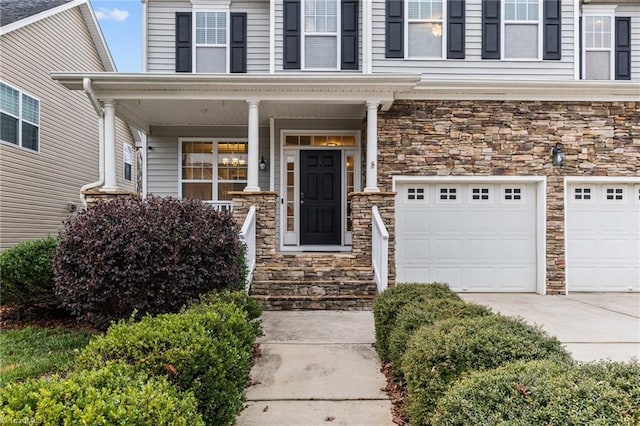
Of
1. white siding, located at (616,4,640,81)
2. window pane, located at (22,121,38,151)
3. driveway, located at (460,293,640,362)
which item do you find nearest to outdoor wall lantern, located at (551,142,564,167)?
driveway, located at (460,293,640,362)

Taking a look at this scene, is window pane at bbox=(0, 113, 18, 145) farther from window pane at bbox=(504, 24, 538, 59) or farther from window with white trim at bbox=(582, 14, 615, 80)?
window with white trim at bbox=(582, 14, 615, 80)

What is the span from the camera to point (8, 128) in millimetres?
8352

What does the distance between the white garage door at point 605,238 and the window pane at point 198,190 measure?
7574 mm

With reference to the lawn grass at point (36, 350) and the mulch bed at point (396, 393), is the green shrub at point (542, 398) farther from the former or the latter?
the lawn grass at point (36, 350)

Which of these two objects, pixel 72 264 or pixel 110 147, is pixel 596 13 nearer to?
pixel 110 147

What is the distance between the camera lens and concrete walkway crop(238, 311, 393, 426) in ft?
10.1

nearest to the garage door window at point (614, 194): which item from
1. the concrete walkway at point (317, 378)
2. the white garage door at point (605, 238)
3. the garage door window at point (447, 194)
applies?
the white garage door at point (605, 238)

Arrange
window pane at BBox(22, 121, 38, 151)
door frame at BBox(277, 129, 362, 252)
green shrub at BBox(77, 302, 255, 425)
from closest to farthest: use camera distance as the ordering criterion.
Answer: green shrub at BBox(77, 302, 255, 425), door frame at BBox(277, 129, 362, 252), window pane at BBox(22, 121, 38, 151)

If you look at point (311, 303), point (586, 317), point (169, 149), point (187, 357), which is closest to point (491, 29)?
point (586, 317)

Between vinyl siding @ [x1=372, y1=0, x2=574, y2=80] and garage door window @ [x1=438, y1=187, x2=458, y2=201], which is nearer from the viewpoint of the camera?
garage door window @ [x1=438, y1=187, x2=458, y2=201]

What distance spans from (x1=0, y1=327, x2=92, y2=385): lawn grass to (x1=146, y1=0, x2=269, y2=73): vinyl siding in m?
6.00

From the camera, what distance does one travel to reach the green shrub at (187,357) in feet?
7.38

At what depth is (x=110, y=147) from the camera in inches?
280

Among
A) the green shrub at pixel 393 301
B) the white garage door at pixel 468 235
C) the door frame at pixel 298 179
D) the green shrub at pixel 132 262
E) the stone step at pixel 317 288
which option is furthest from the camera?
the door frame at pixel 298 179
